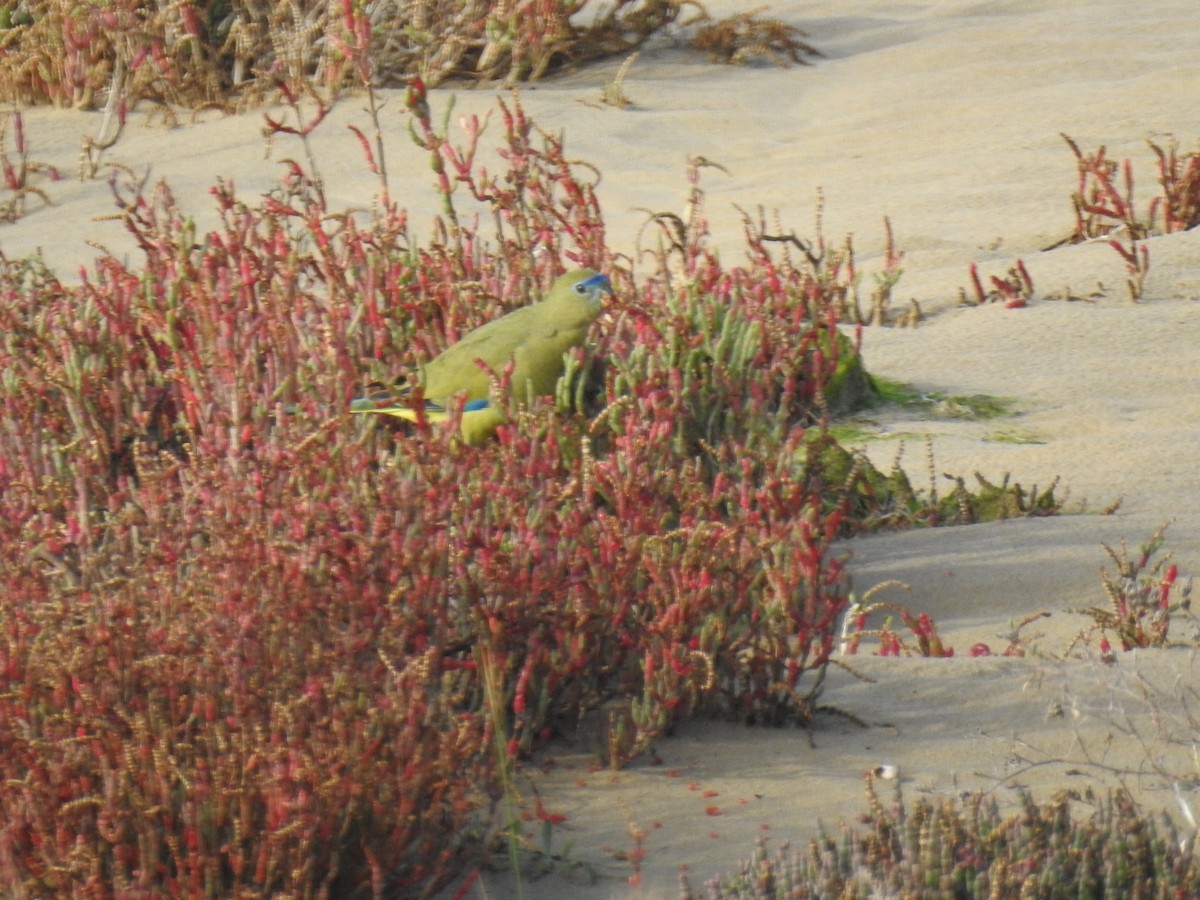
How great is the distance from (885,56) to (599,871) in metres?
8.81

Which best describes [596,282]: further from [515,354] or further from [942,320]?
[942,320]

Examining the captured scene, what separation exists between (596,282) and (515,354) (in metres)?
0.39

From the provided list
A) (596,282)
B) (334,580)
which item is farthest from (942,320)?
(334,580)

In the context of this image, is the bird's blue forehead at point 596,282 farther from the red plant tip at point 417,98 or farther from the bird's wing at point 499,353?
the red plant tip at point 417,98

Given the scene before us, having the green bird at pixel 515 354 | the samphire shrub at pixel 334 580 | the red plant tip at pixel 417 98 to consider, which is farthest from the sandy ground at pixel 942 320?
the red plant tip at pixel 417 98

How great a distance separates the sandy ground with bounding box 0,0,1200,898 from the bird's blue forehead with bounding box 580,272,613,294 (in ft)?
3.12

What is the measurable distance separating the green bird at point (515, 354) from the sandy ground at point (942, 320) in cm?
90

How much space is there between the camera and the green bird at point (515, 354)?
4.21 m

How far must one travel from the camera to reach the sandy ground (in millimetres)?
3033

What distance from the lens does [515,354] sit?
423cm

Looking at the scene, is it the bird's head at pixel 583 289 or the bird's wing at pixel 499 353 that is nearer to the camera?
the bird's wing at pixel 499 353

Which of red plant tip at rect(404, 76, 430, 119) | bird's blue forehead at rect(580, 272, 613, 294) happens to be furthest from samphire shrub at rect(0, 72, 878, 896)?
bird's blue forehead at rect(580, 272, 613, 294)

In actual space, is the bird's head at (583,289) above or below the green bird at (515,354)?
above

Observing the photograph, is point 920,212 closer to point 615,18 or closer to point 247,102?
point 615,18
